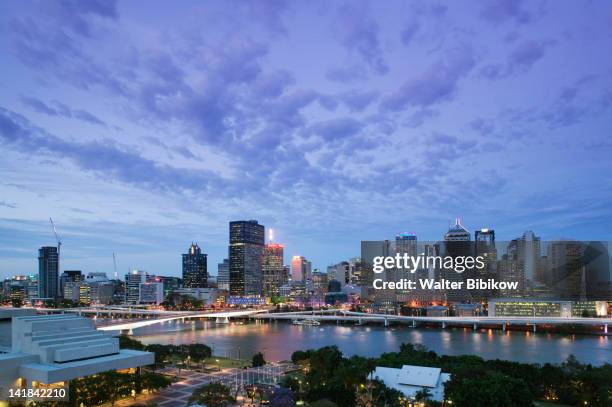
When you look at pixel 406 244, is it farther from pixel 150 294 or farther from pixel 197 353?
pixel 197 353

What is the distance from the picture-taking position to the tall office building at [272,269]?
10894 centimetres

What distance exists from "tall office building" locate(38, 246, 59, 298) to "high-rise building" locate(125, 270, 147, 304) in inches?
1031

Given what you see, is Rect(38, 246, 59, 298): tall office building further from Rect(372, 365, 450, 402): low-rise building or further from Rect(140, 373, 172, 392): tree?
Rect(372, 365, 450, 402): low-rise building

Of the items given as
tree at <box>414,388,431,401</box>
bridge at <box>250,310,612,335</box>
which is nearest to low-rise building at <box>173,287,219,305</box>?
bridge at <box>250,310,612,335</box>

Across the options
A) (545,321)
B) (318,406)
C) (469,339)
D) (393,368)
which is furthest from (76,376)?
(545,321)

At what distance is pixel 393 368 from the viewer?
17172 mm

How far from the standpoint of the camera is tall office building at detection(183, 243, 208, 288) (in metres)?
120

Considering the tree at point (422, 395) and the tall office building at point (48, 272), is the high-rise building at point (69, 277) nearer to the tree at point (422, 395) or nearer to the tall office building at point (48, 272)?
the tall office building at point (48, 272)

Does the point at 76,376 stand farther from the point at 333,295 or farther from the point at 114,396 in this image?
the point at 333,295

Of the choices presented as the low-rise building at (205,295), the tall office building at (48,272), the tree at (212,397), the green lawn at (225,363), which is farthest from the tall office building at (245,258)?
the tree at (212,397)

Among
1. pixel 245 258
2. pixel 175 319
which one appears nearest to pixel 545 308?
pixel 175 319

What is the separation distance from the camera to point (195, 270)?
120875 millimetres

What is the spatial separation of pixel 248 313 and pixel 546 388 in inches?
1713

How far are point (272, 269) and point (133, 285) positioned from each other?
101 ft
